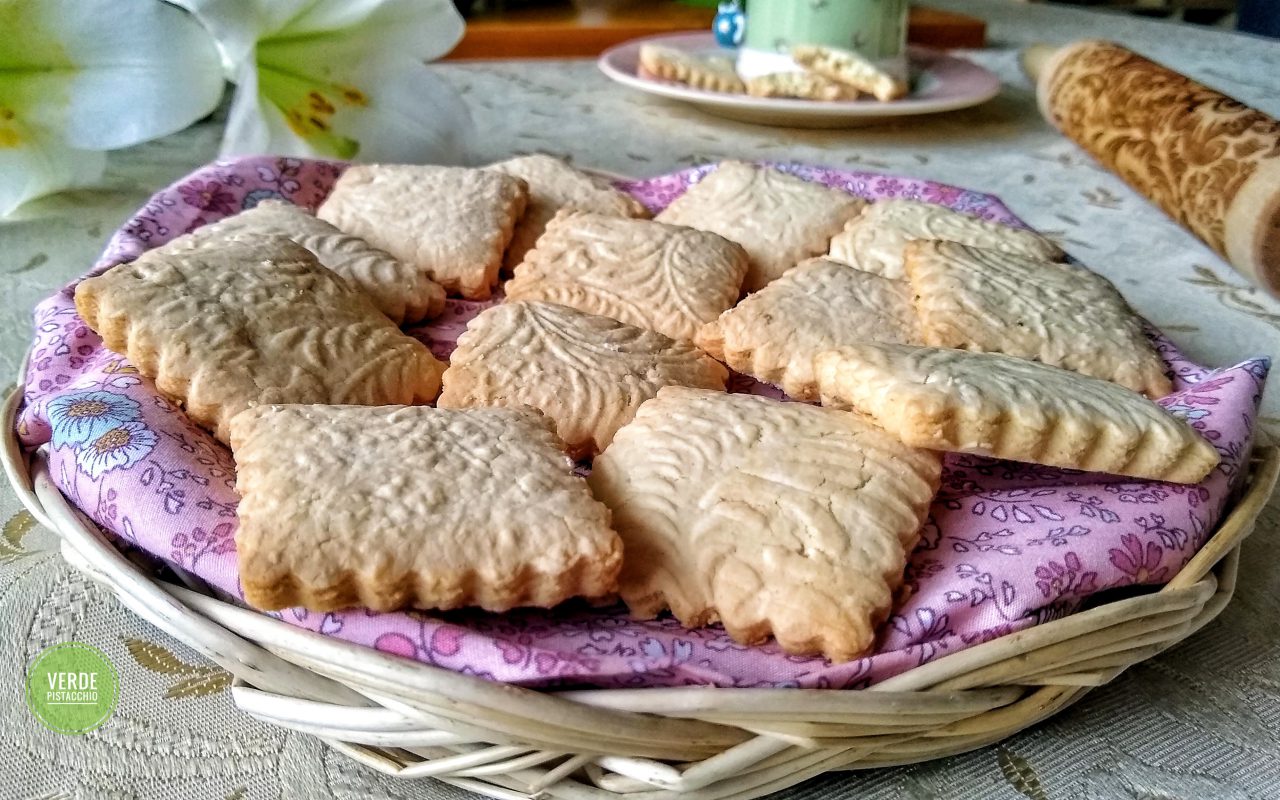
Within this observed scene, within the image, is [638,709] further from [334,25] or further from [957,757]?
[334,25]

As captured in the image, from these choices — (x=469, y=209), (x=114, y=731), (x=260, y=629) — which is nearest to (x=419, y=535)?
(x=260, y=629)

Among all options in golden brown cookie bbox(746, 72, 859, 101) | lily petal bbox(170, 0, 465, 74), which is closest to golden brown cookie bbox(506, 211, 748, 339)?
lily petal bbox(170, 0, 465, 74)

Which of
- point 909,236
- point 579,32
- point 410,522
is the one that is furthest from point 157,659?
point 579,32

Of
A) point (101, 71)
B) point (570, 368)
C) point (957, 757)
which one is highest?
point (101, 71)

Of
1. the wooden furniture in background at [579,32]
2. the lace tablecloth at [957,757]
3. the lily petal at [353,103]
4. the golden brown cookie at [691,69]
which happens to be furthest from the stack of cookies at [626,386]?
the wooden furniture in background at [579,32]

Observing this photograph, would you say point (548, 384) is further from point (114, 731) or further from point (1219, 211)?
point (1219, 211)

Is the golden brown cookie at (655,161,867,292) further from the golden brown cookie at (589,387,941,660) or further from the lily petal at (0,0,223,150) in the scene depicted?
the lily petal at (0,0,223,150)

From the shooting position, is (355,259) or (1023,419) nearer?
(1023,419)
